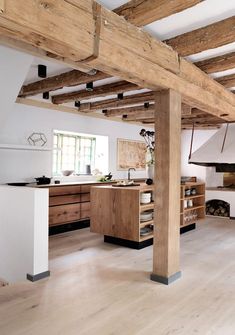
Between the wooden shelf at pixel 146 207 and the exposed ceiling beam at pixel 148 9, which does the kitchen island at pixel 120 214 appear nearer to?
the wooden shelf at pixel 146 207

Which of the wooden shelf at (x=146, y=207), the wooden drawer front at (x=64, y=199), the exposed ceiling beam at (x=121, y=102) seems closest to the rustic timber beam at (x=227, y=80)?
the exposed ceiling beam at (x=121, y=102)

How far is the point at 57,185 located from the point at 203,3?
363cm

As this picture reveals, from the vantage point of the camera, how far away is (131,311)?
8.04 ft

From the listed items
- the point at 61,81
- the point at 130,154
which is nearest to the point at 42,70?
the point at 61,81

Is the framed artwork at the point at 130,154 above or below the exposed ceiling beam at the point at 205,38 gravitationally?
below

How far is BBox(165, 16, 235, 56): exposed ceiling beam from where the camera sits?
2543 mm

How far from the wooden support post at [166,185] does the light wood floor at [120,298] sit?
0.22 metres

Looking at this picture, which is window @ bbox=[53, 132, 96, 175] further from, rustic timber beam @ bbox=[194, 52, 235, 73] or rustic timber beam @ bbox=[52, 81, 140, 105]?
rustic timber beam @ bbox=[194, 52, 235, 73]

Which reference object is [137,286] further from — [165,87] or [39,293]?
[165,87]

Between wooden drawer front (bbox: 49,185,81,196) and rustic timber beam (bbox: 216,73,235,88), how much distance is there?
302 centimetres

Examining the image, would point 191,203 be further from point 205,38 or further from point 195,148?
point 205,38

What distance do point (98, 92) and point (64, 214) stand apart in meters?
2.22

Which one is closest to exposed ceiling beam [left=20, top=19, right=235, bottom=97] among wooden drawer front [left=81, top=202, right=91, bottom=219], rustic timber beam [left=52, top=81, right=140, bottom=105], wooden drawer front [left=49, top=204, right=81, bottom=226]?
rustic timber beam [left=52, top=81, right=140, bottom=105]

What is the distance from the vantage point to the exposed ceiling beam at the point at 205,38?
254 cm
